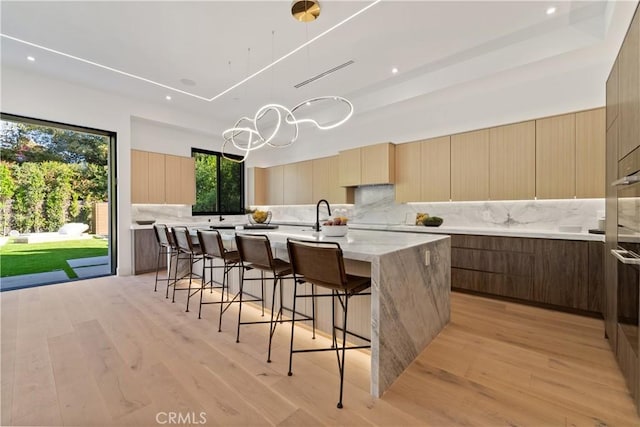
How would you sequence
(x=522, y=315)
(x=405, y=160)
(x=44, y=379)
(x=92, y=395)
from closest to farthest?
(x=92, y=395) → (x=44, y=379) → (x=522, y=315) → (x=405, y=160)

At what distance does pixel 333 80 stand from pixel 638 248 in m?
3.77

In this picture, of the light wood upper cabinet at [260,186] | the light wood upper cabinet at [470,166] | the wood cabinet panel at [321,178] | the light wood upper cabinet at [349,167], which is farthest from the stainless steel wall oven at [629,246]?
the light wood upper cabinet at [260,186]

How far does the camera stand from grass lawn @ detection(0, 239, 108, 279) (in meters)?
3.92

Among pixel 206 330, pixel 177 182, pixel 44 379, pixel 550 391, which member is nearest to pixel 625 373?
pixel 550 391

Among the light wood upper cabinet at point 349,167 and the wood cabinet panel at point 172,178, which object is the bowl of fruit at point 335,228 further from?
the wood cabinet panel at point 172,178

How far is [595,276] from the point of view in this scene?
9.01ft

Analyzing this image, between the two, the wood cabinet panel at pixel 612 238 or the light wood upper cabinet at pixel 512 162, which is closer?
the wood cabinet panel at pixel 612 238

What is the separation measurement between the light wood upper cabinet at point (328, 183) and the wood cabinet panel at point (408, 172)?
1.13 metres

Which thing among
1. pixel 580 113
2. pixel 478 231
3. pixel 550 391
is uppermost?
pixel 580 113

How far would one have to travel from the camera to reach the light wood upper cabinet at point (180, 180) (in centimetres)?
548

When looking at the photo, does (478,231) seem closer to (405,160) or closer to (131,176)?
(405,160)

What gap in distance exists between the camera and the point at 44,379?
1.84 m

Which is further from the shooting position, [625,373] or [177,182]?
[177,182]

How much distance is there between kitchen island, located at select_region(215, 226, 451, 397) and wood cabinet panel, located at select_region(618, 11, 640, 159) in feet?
4.30
